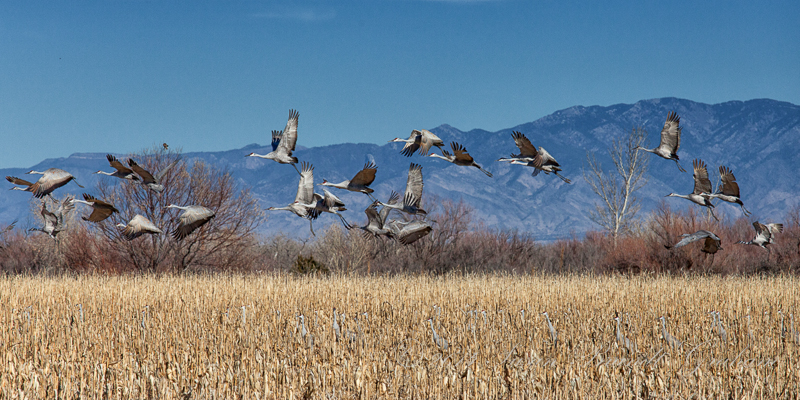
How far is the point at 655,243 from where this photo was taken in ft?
89.0

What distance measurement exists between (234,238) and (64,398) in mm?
20342

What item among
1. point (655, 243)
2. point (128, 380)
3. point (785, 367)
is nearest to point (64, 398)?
point (128, 380)

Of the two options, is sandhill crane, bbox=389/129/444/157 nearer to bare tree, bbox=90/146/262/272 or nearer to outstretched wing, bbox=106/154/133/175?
outstretched wing, bbox=106/154/133/175

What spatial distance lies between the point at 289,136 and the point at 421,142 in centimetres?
192

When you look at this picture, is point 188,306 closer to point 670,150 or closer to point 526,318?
point 526,318

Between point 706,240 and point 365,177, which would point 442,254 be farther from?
point 365,177

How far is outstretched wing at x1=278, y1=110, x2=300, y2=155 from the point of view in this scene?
965 cm

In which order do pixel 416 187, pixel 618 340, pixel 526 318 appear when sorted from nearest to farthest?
1. pixel 618 340
2. pixel 416 187
3. pixel 526 318

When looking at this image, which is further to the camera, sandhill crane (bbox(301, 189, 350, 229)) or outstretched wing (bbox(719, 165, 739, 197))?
outstretched wing (bbox(719, 165, 739, 197))

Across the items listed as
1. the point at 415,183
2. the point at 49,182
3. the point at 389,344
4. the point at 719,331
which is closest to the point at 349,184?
the point at 415,183

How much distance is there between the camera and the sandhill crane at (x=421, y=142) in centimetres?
972

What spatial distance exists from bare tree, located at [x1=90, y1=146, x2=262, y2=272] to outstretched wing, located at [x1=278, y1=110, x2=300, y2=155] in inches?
643

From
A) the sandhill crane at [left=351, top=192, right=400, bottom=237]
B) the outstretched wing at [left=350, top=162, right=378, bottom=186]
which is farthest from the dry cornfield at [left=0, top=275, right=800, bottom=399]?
the outstretched wing at [left=350, top=162, right=378, bottom=186]

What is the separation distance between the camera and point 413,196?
32.7 ft
